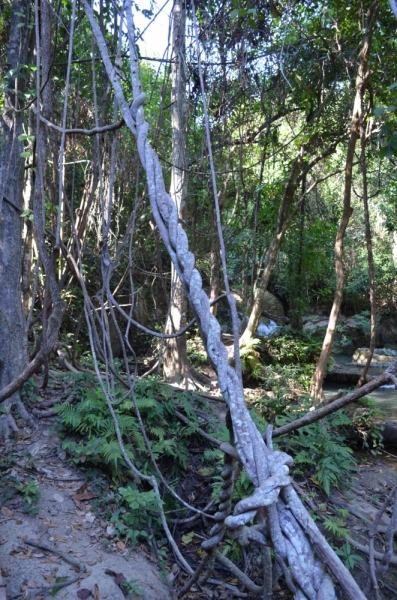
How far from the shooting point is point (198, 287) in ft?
3.37

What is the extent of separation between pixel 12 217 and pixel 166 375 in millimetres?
2999

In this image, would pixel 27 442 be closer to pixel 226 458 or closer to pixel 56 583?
pixel 56 583

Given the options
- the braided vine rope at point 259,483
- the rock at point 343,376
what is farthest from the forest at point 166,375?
the rock at point 343,376

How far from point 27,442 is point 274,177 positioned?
325 inches

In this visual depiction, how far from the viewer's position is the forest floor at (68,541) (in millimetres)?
2369

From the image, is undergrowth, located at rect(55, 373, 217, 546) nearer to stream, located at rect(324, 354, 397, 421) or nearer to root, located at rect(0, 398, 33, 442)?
root, located at rect(0, 398, 33, 442)

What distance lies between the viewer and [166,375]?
597 centimetres

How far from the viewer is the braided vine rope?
0.77 m

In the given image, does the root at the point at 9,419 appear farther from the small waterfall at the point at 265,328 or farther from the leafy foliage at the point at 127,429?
the small waterfall at the point at 265,328

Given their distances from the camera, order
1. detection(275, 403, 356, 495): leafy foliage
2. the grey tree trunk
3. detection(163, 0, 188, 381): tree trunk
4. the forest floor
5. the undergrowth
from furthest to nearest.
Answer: detection(163, 0, 188, 381): tree trunk < detection(275, 403, 356, 495): leafy foliage < the grey tree trunk < the undergrowth < the forest floor

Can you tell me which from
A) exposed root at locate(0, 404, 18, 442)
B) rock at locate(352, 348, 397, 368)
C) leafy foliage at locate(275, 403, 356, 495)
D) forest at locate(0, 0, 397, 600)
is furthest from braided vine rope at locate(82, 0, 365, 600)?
rock at locate(352, 348, 397, 368)

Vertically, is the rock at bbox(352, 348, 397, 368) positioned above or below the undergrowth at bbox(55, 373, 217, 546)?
below

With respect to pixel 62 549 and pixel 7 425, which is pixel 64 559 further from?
pixel 7 425

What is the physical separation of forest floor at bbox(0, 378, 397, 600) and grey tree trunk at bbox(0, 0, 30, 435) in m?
0.45
